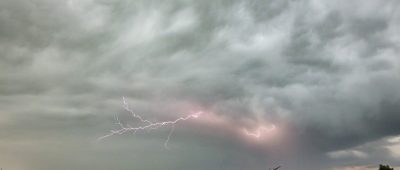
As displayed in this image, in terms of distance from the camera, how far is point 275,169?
132625 mm

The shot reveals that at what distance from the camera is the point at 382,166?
14575 cm

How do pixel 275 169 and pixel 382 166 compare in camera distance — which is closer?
pixel 275 169

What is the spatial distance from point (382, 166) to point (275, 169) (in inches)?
1392
